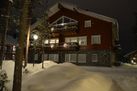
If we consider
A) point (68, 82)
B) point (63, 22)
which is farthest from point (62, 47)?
point (68, 82)

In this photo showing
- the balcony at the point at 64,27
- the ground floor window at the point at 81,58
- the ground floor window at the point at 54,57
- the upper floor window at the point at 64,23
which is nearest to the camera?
the ground floor window at the point at 81,58

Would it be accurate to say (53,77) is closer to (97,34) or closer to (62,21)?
(97,34)

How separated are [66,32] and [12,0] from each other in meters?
21.1

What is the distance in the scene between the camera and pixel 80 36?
4344cm

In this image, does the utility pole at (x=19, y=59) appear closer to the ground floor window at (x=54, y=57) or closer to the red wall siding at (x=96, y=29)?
the red wall siding at (x=96, y=29)

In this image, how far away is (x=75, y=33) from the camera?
144ft

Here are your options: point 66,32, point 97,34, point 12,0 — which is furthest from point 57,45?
point 12,0

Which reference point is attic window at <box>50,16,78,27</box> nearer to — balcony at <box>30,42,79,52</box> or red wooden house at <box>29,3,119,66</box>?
red wooden house at <box>29,3,119,66</box>

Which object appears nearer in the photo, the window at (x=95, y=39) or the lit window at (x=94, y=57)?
the lit window at (x=94, y=57)

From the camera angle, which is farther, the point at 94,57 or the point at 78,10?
the point at 78,10

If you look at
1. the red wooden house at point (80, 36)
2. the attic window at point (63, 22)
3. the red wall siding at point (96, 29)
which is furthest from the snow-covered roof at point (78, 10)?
the attic window at point (63, 22)

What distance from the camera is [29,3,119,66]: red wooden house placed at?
40.2 meters

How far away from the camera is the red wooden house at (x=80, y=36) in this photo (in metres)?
40.2

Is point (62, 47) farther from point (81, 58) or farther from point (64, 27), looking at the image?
point (81, 58)
